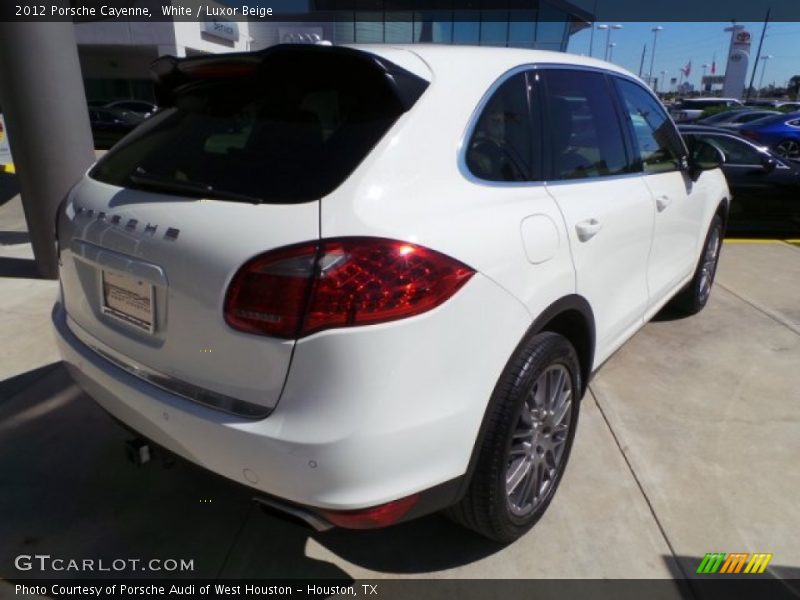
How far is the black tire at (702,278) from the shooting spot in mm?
4578

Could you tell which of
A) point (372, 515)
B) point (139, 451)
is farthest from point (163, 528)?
point (372, 515)

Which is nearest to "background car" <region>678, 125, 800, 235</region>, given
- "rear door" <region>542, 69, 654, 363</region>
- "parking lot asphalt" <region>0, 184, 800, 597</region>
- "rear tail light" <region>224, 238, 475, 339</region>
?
"parking lot asphalt" <region>0, 184, 800, 597</region>

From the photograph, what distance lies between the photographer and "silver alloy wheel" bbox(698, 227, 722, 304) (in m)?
4.66

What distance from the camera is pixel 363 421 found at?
5.35 feet

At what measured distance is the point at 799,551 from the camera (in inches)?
93.7

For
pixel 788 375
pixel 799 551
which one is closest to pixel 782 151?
pixel 788 375

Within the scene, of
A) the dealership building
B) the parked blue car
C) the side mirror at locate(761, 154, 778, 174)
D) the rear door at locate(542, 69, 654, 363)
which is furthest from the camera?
the dealership building

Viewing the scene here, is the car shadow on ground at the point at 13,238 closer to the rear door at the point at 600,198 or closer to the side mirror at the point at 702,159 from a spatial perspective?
the rear door at the point at 600,198

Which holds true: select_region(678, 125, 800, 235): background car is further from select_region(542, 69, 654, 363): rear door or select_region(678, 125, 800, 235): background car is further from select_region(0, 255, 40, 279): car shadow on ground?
select_region(0, 255, 40, 279): car shadow on ground

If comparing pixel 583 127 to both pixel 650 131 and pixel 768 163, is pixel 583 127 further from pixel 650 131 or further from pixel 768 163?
pixel 768 163

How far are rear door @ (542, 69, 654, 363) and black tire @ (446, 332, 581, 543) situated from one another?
12.9 inches

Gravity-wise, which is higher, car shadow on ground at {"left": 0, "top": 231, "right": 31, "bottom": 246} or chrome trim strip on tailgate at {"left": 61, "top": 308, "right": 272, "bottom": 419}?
chrome trim strip on tailgate at {"left": 61, "top": 308, "right": 272, "bottom": 419}

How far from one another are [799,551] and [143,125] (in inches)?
120

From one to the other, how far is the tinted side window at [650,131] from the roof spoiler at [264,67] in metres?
1.73
